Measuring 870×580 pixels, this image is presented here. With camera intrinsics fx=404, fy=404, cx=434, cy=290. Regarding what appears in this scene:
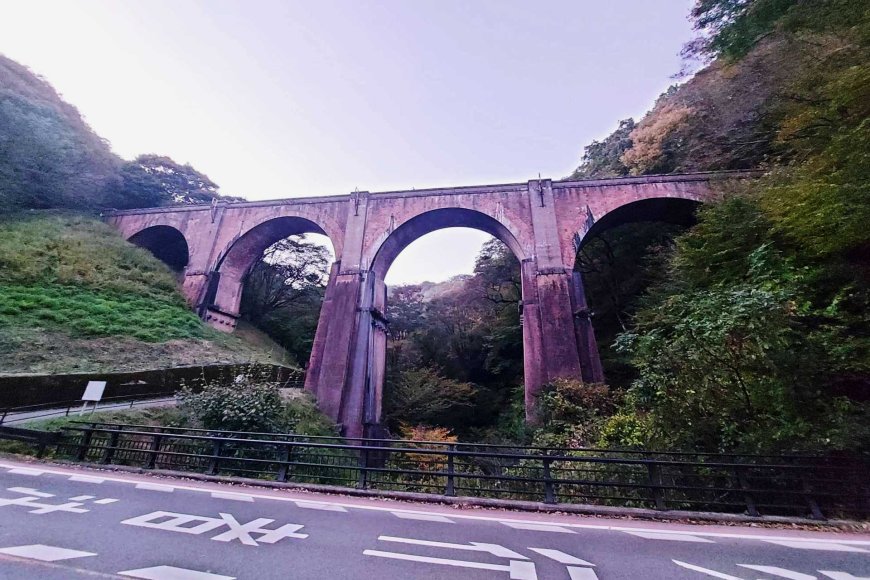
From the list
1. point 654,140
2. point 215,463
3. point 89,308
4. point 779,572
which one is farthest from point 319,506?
point 654,140

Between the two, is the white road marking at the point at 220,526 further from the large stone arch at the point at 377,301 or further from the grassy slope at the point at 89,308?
the grassy slope at the point at 89,308

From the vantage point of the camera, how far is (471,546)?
3.73 metres

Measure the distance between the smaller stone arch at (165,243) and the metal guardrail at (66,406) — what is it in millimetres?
11873

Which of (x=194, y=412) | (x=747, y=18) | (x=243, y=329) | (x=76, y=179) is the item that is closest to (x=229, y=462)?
(x=194, y=412)

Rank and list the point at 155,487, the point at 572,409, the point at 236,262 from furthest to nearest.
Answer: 1. the point at 236,262
2. the point at 572,409
3. the point at 155,487

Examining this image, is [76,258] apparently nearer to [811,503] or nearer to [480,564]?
[480,564]

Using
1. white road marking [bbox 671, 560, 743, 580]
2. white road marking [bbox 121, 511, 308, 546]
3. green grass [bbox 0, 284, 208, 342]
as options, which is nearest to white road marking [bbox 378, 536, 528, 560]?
white road marking [bbox 121, 511, 308, 546]

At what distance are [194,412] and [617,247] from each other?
18.3 meters

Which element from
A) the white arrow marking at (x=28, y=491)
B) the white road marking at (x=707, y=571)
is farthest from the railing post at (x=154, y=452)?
the white road marking at (x=707, y=571)

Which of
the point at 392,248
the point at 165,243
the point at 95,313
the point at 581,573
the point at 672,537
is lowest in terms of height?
the point at 581,573

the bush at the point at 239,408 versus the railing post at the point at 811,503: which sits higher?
the bush at the point at 239,408

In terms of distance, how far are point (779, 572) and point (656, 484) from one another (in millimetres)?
1883

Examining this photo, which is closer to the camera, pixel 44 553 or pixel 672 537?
pixel 44 553

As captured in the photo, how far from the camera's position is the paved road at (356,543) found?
10.1ft
